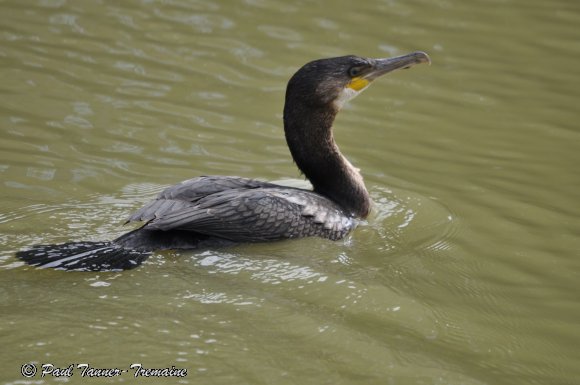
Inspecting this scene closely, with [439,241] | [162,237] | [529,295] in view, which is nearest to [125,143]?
[162,237]

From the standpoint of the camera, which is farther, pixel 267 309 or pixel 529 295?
pixel 529 295

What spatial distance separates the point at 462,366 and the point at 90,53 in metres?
5.36

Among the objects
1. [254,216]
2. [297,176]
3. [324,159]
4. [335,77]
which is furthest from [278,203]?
[297,176]

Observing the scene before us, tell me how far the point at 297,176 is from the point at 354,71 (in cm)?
100

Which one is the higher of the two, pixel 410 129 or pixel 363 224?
pixel 410 129

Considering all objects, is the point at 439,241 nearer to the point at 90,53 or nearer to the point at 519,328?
the point at 519,328

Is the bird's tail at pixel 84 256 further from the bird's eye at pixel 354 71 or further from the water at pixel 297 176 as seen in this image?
the bird's eye at pixel 354 71

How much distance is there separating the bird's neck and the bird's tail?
1339mm

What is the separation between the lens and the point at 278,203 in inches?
205

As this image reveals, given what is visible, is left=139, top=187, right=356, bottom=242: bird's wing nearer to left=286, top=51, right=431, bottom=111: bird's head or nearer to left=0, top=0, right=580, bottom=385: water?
left=0, top=0, right=580, bottom=385: water

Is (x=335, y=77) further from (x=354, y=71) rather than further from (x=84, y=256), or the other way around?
(x=84, y=256)

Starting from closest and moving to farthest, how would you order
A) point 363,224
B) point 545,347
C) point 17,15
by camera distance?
point 545,347, point 363,224, point 17,15

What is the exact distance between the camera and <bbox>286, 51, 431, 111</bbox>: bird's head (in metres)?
5.59

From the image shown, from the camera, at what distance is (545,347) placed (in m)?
4.23
